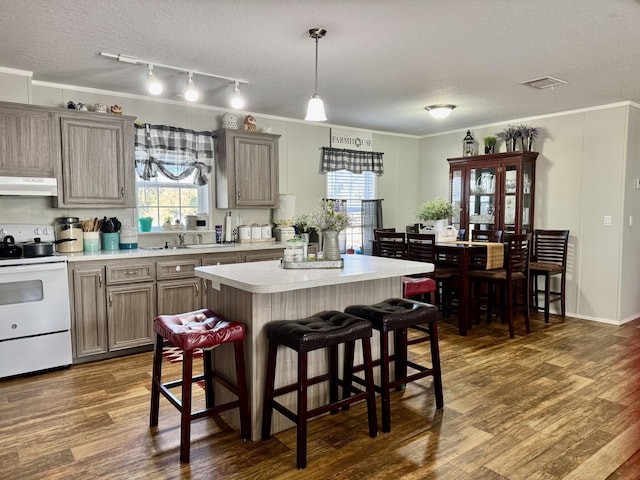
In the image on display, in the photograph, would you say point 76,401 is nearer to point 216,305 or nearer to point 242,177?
point 216,305

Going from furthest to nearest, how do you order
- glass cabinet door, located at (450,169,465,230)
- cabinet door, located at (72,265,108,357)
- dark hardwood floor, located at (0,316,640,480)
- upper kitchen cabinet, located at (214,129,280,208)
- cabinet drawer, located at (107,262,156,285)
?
glass cabinet door, located at (450,169,465,230), upper kitchen cabinet, located at (214,129,280,208), cabinet drawer, located at (107,262,156,285), cabinet door, located at (72,265,108,357), dark hardwood floor, located at (0,316,640,480)

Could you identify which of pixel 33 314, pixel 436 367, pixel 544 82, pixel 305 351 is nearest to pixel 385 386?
pixel 436 367

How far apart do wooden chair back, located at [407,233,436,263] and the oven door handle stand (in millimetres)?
3284

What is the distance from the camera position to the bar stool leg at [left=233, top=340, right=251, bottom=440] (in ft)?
8.09

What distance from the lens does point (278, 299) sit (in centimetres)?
262

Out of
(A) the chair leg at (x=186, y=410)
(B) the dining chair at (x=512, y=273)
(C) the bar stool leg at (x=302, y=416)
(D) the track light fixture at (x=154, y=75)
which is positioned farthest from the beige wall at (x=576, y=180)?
(C) the bar stool leg at (x=302, y=416)

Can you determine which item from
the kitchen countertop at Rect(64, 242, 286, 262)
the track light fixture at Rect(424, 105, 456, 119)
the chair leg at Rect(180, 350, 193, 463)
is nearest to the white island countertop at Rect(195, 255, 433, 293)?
the chair leg at Rect(180, 350, 193, 463)

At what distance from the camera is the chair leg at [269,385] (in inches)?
96.9

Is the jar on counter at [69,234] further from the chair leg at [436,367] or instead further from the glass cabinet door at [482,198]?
the glass cabinet door at [482,198]

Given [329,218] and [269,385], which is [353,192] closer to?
[329,218]

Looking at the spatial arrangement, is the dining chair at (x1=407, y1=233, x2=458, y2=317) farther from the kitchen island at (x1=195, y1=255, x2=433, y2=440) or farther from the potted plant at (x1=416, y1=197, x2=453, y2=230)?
the kitchen island at (x1=195, y1=255, x2=433, y2=440)

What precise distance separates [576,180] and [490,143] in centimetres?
112

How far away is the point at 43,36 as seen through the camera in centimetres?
297

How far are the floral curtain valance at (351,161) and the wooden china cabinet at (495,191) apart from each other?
102 centimetres
